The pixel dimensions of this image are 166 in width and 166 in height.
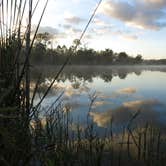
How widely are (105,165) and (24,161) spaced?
269 centimetres

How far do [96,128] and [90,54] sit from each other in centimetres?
6568

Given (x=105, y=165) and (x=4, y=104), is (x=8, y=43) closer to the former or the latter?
(x=4, y=104)

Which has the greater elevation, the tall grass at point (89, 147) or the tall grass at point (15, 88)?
the tall grass at point (15, 88)

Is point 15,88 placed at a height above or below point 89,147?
above

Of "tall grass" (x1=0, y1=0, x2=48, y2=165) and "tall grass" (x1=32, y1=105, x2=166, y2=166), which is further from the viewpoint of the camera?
"tall grass" (x1=32, y1=105, x2=166, y2=166)

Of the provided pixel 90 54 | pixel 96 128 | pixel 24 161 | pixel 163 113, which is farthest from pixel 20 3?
pixel 90 54

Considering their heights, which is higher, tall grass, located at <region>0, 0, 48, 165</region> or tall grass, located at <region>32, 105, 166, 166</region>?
tall grass, located at <region>0, 0, 48, 165</region>

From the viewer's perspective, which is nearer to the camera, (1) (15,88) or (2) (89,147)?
(1) (15,88)

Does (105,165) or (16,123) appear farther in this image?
(105,165)

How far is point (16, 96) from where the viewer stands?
198 centimetres

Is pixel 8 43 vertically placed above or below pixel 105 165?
above

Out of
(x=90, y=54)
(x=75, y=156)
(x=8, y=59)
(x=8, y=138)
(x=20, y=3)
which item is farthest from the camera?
(x=90, y=54)

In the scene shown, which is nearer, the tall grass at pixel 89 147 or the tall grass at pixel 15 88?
the tall grass at pixel 15 88

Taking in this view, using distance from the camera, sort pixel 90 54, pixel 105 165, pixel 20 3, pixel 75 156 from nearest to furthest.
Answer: pixel 20 3
pixel 75 156
pixel 105 165
pixel 90 54
